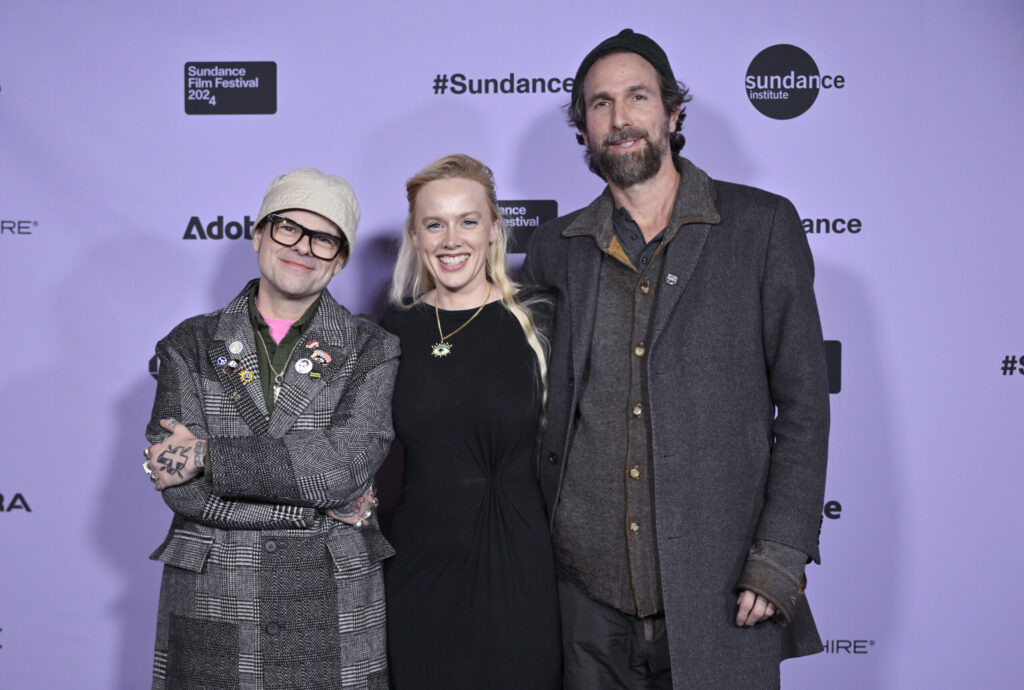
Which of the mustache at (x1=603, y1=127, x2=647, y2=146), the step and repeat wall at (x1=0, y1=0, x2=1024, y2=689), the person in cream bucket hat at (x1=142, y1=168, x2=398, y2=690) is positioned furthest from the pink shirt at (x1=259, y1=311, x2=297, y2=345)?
the mustache at (x1=603, y1=127, x2=647, y2=146)

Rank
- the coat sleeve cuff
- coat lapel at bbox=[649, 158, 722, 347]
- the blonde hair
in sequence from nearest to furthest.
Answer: the coat sleeve cuff → coat lapel at bbox=[649, 158, 722, 347] → the blonde hair

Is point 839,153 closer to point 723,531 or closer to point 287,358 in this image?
point 723,531

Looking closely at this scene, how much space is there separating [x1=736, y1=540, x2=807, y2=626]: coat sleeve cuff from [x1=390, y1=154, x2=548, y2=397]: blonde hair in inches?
27.2

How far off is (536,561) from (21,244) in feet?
7.35

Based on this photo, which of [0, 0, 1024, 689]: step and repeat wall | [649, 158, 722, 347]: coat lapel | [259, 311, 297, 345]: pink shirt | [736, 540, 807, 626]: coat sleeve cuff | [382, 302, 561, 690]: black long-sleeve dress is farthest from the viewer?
[0, 0, 1024, 689]: step and repeat wall

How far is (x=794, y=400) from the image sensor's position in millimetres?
1752

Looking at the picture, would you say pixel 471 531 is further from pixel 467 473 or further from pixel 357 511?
pixel 357 511

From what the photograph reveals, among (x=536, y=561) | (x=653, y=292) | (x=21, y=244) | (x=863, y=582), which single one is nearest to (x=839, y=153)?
(x=653, y=292)

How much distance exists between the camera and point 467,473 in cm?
198

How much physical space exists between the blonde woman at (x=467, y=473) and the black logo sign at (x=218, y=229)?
883 millimetres

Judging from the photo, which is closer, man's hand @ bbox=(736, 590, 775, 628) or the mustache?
man's hand @ bbox=(736, 590, 775, 628)

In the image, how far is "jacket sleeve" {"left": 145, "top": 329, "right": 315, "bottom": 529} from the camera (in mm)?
1753

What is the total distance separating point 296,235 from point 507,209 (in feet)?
3.16

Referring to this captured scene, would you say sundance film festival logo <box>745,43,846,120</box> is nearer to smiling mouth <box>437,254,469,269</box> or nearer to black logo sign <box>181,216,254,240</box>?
smiling mouth <box>437,254,469,269</box>
